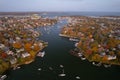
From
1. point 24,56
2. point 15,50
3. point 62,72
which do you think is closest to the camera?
point 62,72

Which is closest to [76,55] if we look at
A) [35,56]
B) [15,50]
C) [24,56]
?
[35,56]

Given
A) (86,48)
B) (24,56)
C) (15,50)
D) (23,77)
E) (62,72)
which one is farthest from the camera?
(86,48)

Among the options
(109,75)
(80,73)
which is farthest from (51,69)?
(109,75)

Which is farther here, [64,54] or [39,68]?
[64,54]

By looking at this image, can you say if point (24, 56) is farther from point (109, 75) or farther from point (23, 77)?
point (109, 75)

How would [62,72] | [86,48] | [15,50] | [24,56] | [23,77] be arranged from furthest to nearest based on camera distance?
[86,48] → [15,50] → [24,56] → [62,72] → [23,77]

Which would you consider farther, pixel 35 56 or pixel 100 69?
pixel 35 56

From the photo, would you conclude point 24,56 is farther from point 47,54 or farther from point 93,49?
point 93,49

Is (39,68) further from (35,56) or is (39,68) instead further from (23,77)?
(35,56)
